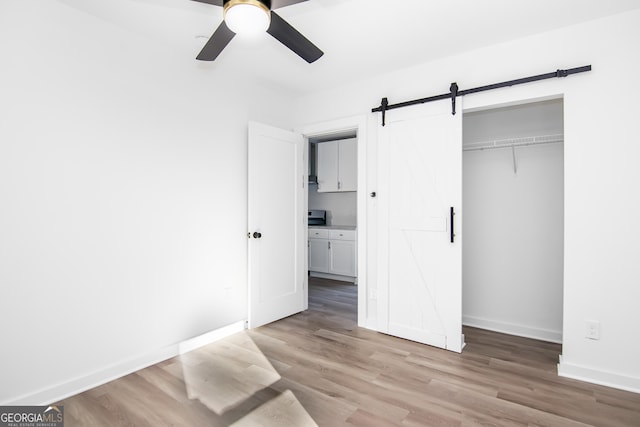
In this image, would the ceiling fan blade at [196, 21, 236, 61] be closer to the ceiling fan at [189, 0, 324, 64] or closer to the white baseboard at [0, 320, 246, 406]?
the ceiling fan at [189, 0, 324, 64]

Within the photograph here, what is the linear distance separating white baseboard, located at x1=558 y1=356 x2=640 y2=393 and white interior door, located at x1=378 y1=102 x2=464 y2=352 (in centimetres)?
73

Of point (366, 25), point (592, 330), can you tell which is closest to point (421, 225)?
point (592, 330)

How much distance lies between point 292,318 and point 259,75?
2.66m

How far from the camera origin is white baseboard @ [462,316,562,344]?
10.0 feet

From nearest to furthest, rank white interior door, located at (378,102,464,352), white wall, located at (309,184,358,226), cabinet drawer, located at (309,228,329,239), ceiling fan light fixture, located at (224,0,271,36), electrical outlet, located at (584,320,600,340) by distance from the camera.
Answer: ceiling fan light fixture, located at (224,0,271,36), electrical outlet, located at (584,320,600,340), white interior door, located at (378,102,464,352), cabinet drawer, located at (309,228,329,239), white wall, located at (309,184,358,226)

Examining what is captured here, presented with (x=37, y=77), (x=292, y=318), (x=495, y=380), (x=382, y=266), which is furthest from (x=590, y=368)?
(x=37, y=77)

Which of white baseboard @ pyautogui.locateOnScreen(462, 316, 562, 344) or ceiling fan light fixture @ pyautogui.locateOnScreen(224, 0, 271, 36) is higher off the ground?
ceiling fan light fixture @ pyautogui.locateOnScreen(224, 0, 271, 36)

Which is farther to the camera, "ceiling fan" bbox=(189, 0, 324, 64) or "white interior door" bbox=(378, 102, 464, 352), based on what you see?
"white interior door" bbox=(378, 102, 464, 352)

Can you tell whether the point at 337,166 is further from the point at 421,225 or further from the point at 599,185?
the point at 599,185

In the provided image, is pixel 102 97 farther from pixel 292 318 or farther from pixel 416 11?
pixel 292 318

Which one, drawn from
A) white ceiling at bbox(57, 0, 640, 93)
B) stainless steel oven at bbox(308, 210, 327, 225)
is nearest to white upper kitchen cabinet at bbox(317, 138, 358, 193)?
stainless steel oven at bbox(308, 210, 327, 225)

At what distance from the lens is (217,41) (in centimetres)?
196

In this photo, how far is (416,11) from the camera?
7.37 feet

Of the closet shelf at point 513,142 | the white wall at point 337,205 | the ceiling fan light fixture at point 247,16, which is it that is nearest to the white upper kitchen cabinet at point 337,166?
the white wall at point 337,205
